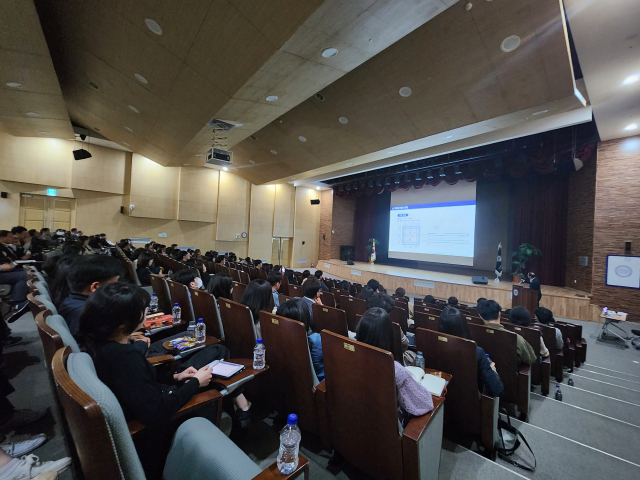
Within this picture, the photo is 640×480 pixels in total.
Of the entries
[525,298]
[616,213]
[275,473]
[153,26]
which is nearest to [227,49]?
[153,26]

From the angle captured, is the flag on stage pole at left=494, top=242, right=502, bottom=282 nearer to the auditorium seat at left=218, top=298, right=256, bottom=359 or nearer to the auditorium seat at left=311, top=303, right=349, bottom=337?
the auditorium seat at left=311, top=303, right=349, bottom=337

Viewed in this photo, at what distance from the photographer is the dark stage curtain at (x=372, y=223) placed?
46.0 ft

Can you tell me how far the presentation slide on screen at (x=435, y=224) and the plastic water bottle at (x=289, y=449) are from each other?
35.2 ft

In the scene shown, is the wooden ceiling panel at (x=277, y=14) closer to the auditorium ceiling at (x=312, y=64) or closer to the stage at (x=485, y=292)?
the auditorium ceiling at (x=312, y=64)

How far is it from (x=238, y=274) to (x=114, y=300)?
4456 millimetres

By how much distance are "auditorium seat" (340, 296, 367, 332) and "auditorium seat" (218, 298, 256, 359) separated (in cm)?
189

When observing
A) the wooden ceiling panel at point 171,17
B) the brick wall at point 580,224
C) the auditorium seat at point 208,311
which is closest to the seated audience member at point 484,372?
the auditorium seat at point 208,311

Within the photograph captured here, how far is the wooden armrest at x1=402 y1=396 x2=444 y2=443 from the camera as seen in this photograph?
134 centimetres

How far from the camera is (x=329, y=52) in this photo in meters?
3.83

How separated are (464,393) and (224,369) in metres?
1.70

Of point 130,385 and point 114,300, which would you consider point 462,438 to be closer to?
point 130,385

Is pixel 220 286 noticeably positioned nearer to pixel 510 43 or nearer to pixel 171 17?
pixel 171 17

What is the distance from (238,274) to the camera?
18.6ft

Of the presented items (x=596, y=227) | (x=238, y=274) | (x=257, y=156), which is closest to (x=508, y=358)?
(x=238, y=274)
